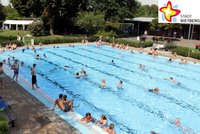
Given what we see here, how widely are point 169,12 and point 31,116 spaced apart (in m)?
23.3

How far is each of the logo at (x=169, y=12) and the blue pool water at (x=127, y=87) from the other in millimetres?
5232

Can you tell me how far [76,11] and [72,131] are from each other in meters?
38.2

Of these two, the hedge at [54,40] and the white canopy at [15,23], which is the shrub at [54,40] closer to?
the hedge at [54,40]

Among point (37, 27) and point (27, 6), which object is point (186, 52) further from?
point (27, 6)

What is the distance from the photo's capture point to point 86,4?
47000mm

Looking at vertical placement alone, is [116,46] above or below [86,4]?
below

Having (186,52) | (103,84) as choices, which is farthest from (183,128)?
(186,52)

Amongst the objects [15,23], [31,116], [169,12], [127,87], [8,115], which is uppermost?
[169,12]

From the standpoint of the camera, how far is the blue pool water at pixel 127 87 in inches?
516

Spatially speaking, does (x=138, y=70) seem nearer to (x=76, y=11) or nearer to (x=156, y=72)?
(x=156, y=72)

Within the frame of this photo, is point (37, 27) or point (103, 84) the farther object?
point (37, 27)

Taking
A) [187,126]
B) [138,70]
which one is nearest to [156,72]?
[138,70]

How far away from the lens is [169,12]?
30281 millimetres

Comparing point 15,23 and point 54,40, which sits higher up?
point 15,23
